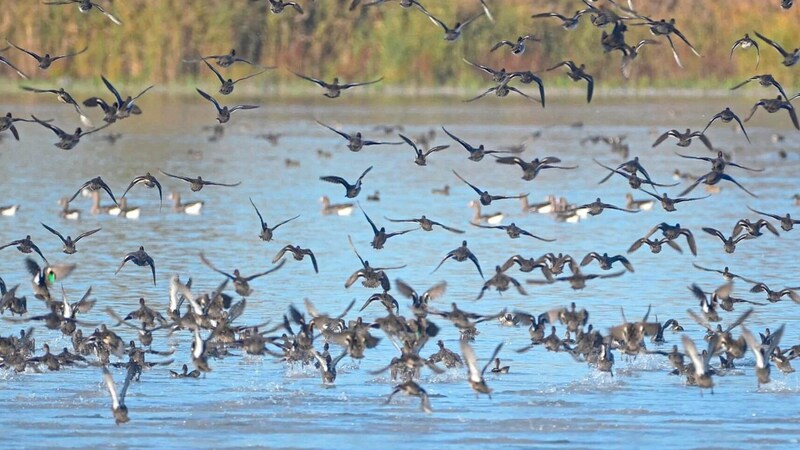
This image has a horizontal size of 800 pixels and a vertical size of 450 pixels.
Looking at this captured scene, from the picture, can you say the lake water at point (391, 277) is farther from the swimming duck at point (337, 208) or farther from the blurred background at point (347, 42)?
the blurred background at point (347, 42)

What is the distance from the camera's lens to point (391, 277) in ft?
72.7

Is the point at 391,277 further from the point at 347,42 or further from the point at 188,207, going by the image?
the point at 347,42

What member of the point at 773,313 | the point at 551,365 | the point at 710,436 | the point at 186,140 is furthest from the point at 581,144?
the point at 710,436

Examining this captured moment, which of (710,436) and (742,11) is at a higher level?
(742,11)

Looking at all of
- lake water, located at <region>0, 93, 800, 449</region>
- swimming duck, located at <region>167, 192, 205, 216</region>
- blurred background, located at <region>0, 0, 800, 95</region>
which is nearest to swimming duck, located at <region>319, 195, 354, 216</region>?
lake water, located at <region>0, 93, 800, 449</region>

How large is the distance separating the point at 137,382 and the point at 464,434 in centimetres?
342

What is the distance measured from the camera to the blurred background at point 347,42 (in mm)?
61406

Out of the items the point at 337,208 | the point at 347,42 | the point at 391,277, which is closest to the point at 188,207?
the point at 337,208

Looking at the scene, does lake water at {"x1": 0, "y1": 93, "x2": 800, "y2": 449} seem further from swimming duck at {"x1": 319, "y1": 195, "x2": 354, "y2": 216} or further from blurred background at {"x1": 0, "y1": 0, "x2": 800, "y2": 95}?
blurred background at {"x1": 0, "y1": 0, "x2": 800, "y2": 95}

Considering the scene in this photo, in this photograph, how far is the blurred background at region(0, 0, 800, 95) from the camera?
201 ft

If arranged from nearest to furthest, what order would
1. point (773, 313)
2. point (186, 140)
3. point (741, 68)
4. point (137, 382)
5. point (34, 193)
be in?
point (137, 382), point (773, 313), point (34, 193), point (186, 140), point (741, 68)

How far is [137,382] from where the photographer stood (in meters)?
15.7

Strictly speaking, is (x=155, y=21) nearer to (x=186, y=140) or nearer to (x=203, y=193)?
(x=186, y=140)

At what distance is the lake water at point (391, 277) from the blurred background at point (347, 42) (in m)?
13.9
